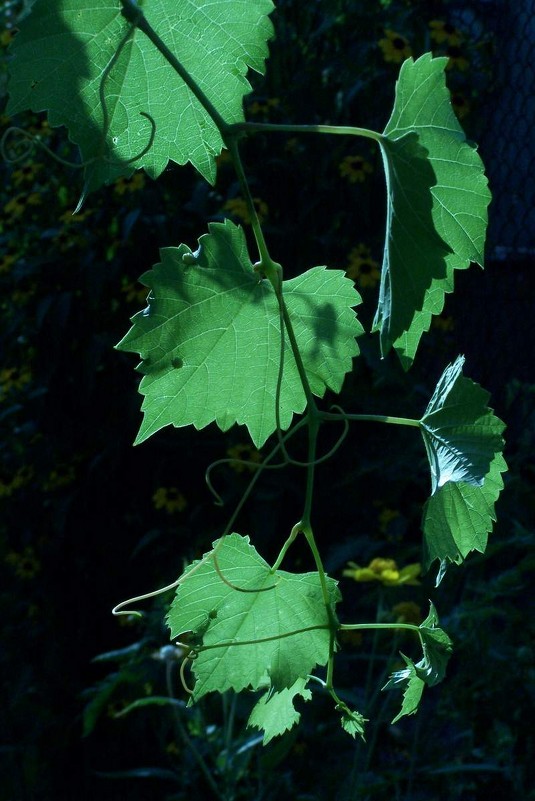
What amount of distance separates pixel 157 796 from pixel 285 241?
121cm

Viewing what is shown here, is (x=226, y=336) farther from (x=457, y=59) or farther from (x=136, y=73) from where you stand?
(x=457, y=59)

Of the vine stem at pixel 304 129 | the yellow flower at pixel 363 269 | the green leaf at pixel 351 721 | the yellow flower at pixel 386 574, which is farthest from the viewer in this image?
the yellow flower at pixel 363 269

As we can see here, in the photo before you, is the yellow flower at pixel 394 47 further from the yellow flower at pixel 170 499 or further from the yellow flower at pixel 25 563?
the yellow flower at pixel 25 563

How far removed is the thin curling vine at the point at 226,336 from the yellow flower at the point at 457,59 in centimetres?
183

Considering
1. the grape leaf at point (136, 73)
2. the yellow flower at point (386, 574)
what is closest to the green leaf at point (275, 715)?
the grape leaf at point (136, 73)

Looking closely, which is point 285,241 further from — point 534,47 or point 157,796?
point 157,796

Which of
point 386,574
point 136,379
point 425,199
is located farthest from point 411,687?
point 136,379

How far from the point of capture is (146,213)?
7.52ft

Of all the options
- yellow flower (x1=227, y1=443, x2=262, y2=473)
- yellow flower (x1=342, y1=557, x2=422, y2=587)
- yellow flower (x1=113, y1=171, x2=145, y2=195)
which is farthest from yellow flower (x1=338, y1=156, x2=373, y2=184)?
yellow flower (x1=342, y1=557, x2=422, y2=587)

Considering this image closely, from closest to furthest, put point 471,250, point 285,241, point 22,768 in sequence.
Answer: point 471,250 → point 22,768 → point 285,241

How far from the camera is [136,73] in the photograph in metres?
0.52

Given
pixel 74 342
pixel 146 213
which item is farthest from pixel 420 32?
pixel 74 342

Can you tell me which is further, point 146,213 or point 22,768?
point 146,213

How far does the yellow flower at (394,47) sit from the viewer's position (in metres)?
2.18
